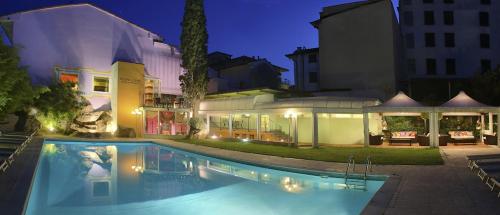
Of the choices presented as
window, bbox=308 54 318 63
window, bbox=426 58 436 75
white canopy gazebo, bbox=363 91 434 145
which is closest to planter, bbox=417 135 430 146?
white canopy gazebo, bbox=363 91 434 145

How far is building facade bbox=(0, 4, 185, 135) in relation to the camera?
2709cm

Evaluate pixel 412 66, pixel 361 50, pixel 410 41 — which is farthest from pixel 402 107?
pixel 410 41

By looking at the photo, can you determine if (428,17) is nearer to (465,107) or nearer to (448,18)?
(448,18)

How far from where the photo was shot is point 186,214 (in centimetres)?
784

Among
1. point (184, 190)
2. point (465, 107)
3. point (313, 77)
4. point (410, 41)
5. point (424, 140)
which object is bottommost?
point (184, 190)

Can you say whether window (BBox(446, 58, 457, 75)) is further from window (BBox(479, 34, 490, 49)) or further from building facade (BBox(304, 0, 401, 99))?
building facade (BBox(304, 0, 401, 99))

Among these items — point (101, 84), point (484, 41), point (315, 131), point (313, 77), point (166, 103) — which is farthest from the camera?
point (313, 77)

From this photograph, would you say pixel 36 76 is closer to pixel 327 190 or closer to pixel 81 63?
pixel 81 63

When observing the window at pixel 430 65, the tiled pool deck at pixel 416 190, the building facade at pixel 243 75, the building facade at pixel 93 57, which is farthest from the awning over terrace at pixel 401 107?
the building facade at pixel 93 57

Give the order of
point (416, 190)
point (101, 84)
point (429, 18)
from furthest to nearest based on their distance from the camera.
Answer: point (429, 18) → point (101, 84) → point (416, 190)

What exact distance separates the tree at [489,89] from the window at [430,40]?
5.71 meters

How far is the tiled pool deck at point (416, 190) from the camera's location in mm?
6535

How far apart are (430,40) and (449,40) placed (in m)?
1.70

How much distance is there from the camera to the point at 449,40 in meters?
31.7
